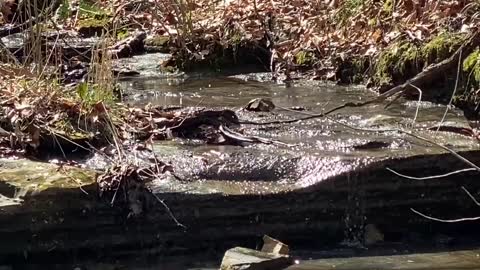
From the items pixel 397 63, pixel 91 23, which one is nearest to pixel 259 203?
pixel 397 63

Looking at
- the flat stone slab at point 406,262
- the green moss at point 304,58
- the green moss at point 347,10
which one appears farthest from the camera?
the green moss at point 347,10

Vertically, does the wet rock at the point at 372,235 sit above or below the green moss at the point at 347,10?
below

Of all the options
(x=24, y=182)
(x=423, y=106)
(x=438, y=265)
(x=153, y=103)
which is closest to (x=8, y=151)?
(x=24, y=182)

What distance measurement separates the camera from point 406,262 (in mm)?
5555

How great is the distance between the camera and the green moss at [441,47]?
7.75 meters

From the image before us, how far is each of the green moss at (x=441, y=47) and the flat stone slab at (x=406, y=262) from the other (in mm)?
2469

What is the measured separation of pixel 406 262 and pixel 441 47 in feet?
9.17

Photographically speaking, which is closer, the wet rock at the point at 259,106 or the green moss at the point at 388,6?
the wet rock at the point at 259,106

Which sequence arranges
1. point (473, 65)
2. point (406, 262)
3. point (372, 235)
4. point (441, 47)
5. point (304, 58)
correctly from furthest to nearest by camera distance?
point (304, 58) < point (441, 47) < point (473, 65) < point (372, 235) < point (406, 262)

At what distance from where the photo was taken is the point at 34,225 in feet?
18.4

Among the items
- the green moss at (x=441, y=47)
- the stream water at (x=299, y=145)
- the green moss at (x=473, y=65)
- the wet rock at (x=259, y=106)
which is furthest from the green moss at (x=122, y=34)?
the green moss at (x=473, y=65)

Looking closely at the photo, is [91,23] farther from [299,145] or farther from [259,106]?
[299,145]

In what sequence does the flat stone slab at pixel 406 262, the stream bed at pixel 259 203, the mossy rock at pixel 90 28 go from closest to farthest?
the flat stone slab at pixel 406 262
the stream bed at pixel 259 203
the mossy rock at pixel 90 28

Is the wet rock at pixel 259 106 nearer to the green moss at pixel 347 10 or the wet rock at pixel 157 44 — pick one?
the green moss at pixel 347 10
